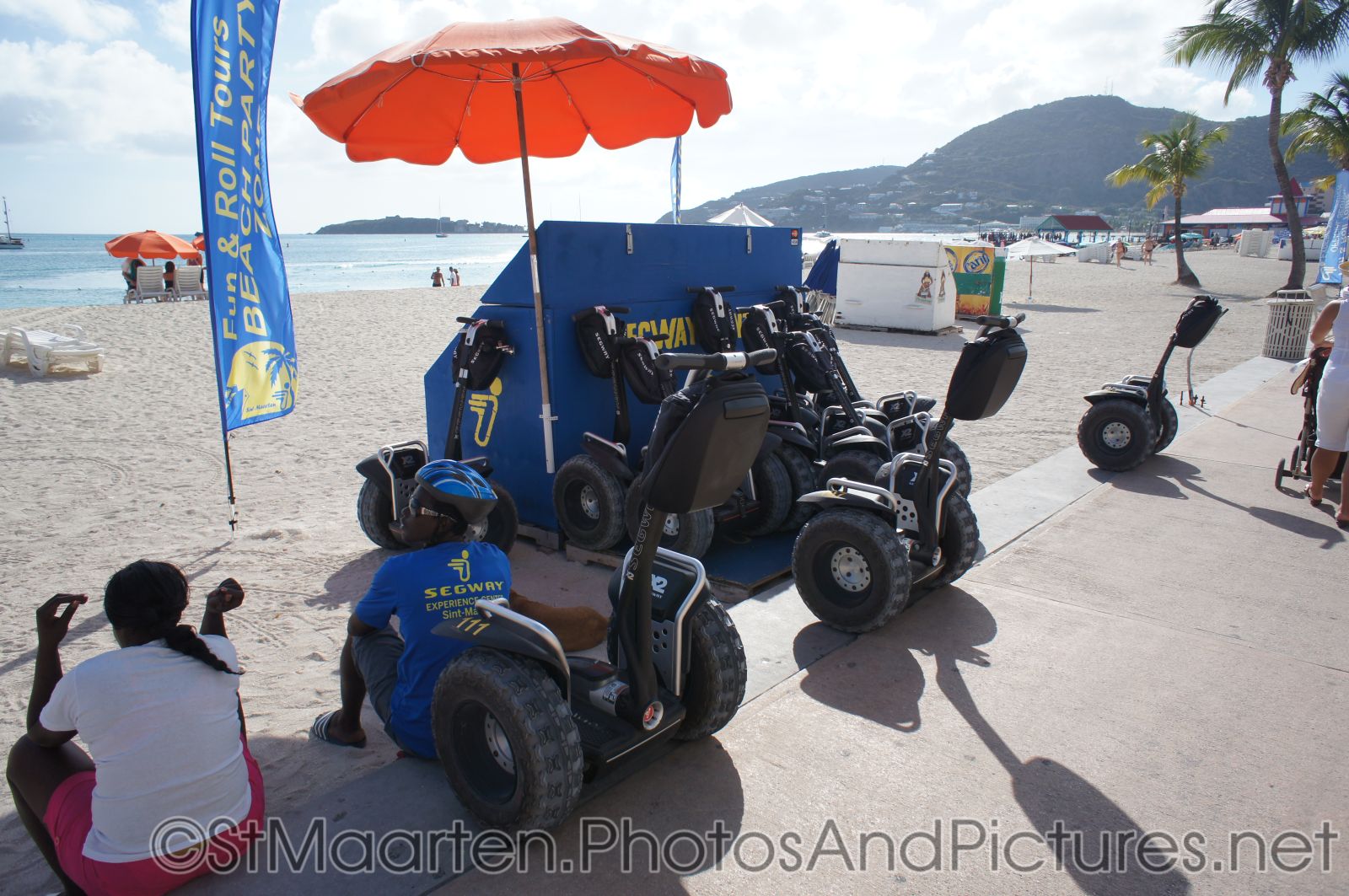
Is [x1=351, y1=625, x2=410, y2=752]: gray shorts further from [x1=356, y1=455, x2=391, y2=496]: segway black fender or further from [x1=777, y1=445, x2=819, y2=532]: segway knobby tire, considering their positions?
[x1=777, y1=445, x2=819, y2=532]: segway knobby tire

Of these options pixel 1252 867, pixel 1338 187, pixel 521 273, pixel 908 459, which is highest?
pixel 1338 187

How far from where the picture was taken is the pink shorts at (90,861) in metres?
2.49

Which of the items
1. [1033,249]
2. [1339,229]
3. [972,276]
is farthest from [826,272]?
[1033,249]

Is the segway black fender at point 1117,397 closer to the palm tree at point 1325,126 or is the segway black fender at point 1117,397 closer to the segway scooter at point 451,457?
the segway scooter at point 451,457

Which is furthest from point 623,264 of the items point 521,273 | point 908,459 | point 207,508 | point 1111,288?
point 1111,288

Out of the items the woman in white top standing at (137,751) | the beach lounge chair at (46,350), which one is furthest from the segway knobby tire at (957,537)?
the beach lounge chair at (46,350)

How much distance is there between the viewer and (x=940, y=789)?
3.22 meters

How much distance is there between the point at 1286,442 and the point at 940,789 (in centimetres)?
737

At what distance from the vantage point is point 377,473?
5.70m

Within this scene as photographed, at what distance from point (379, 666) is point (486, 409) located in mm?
3178

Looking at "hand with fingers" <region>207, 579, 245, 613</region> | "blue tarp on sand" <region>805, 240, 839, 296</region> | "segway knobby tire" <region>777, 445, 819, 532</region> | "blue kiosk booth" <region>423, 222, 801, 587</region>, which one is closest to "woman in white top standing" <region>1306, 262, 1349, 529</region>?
"segway knobby tire" <region>777, 445, 819, 532</region>

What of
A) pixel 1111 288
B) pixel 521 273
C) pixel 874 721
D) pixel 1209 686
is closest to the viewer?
pixel 874 721

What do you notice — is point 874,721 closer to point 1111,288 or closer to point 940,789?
point 940,789

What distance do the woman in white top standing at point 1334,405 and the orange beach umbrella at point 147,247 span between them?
93.3 ft
